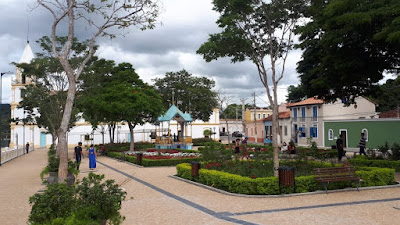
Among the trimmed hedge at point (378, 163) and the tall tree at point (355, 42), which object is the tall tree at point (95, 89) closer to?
the tall tree at point (355, 42)

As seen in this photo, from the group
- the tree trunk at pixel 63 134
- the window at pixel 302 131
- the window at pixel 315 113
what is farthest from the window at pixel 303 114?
the tree trunk at pixel 63 134

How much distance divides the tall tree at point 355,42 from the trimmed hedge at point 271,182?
4.68 meters

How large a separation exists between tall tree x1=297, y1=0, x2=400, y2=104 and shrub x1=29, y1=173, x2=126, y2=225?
36.0ft

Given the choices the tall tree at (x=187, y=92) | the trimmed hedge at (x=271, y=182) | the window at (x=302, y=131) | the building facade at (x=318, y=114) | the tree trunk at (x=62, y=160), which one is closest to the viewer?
the tree trunk at (x=62, y=160)

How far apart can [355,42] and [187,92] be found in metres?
44.9

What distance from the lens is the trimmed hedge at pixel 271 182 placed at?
37.1 ft

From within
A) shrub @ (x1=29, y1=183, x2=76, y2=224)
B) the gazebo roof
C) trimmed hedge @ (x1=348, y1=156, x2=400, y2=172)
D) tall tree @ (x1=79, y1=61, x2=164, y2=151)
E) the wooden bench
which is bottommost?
trimmed hedge @ (x1=348, y1=156, x2=400, y2=172)

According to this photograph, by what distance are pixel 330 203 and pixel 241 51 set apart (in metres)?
7.20

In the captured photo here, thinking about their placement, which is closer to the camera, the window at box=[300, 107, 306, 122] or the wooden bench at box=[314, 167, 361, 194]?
Result: the wooden bench at box=[314, 167, 361, 194]

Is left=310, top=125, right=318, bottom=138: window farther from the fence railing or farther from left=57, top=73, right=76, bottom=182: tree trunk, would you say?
left=57, top=73, right=76, bottom=182: tree trunk

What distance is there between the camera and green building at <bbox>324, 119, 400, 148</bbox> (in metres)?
33.5

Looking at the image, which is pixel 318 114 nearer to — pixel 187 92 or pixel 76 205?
pixel 187 92

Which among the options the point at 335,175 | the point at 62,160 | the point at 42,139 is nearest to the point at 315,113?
the point at 335,175

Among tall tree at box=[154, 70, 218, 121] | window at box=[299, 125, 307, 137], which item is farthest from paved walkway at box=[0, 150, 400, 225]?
tall tree at box=[154, 70, 218, 121]
